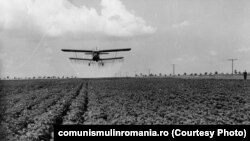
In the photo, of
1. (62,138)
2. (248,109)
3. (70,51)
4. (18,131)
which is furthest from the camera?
(70,51)

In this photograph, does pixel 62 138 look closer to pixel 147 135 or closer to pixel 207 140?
pixel 147 135

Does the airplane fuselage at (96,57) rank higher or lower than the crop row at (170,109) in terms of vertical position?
higher

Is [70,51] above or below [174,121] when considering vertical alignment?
above

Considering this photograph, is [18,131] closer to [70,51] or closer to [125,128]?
[125,128]

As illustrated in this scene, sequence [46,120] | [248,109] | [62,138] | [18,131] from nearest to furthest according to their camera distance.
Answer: [62,138] → [18,131] → [46,120] → [248,109]

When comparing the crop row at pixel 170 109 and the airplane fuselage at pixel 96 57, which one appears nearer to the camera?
the crop row at pixel 170 109

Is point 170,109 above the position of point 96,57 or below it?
below

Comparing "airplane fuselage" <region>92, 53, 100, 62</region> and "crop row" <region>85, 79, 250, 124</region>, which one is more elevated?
"airplane fuselage" <region>92, 53, 100, 62</region>

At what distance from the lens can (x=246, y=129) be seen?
437 inches

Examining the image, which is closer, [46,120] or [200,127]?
[200,127]

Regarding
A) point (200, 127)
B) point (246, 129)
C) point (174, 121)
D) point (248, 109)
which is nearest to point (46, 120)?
point (174, 121)

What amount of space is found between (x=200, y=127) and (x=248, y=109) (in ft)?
35.4

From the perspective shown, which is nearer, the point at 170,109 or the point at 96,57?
the point at 170,109

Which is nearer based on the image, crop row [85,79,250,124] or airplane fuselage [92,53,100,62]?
crop row [85,79,250,124]
